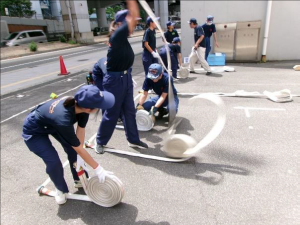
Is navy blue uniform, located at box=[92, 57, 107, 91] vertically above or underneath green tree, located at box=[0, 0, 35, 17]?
underneath

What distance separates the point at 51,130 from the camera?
249 centimetres

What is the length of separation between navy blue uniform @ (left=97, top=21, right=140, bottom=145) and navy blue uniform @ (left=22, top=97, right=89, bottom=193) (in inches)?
30.5

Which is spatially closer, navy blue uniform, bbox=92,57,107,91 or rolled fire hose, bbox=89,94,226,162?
rolled fire hose, bbox=89,94,226,162

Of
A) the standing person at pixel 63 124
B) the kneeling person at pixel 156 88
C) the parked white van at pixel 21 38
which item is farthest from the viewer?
the parked white van at pixel 21 38

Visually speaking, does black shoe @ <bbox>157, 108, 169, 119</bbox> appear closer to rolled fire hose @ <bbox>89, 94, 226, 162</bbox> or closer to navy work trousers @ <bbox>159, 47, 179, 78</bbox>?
rolled fire hose @ <bbox>89, 94, 226, 162</bbox>

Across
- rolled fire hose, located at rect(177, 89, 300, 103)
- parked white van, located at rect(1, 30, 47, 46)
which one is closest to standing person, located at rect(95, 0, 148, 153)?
rolled fire hose, located at rect(177, 89, 300, 103)

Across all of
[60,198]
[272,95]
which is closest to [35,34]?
[272,95]

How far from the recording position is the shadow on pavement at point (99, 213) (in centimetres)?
237

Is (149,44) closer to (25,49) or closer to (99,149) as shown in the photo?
(99,149)

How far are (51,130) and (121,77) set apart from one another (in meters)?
1.15

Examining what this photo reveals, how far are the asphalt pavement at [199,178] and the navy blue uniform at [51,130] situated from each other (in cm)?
54

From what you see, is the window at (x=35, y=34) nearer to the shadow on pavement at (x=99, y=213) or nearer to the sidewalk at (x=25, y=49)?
the sidewalk at (x=25, y=49)

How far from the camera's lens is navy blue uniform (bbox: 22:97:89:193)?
7.09ft

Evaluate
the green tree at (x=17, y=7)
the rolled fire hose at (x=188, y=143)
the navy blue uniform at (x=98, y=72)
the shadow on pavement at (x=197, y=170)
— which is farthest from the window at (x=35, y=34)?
the rolled fire hose at (x=188, y=143)
